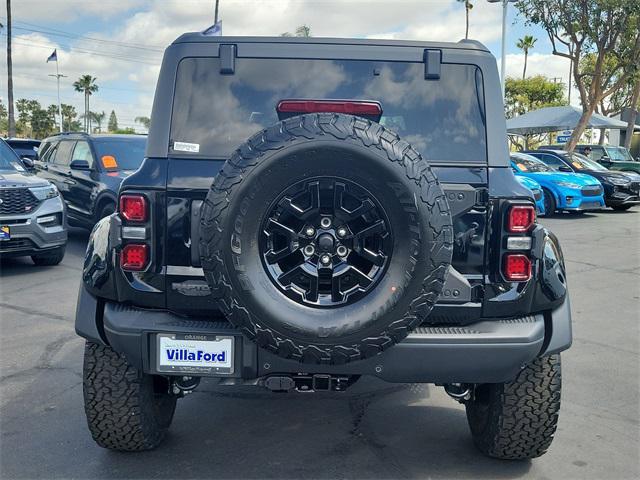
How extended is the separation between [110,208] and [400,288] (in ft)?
25.4

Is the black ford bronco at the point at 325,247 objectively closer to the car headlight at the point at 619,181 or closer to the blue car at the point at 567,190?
the blue car at the point at 567,190

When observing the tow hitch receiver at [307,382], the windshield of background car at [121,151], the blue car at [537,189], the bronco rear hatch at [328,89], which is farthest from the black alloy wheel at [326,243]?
the blue car at [537,189]

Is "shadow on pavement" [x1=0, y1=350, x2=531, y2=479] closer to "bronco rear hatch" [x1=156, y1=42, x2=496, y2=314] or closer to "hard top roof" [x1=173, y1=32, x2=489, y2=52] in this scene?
"bronco rear hatch" [x1=156, y1=42, x2=496, y2=314]

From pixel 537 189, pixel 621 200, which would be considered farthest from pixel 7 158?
pixel 621 200

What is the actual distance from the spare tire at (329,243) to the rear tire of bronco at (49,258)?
645cm

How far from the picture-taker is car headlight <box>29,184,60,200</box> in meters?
7.88

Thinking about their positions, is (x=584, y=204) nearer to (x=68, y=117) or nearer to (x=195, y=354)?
(x=195, y=354)

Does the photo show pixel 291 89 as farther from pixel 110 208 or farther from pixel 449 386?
pixel 110 208

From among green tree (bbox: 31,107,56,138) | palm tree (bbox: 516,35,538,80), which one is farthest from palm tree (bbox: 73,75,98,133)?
palm tree (bbox: 516,35,538,80)

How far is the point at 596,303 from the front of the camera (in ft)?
22.6

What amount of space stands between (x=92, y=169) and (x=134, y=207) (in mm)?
7170

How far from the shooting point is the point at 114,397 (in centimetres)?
306

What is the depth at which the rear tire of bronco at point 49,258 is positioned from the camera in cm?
831

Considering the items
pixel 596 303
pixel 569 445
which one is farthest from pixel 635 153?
pixel 569 445
